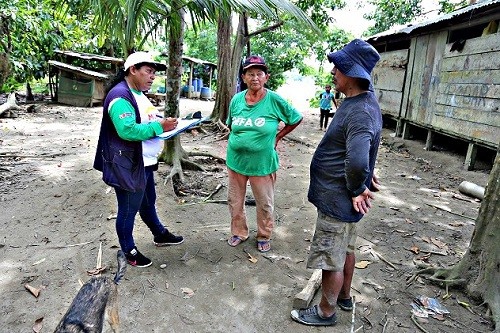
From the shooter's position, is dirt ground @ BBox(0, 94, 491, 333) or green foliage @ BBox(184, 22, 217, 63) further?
green foliage @ BBox(184, 22, 217, 63)

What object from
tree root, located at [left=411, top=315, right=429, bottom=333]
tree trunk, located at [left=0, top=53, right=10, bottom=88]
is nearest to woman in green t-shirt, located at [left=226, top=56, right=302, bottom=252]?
tree root, located at [left=411, top=315, right=429, bottom=333]

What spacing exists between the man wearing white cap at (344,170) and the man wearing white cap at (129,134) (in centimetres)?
125

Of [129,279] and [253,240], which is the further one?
[253,240]

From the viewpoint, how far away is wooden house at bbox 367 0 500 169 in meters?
7.09

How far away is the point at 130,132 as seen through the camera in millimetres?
2623

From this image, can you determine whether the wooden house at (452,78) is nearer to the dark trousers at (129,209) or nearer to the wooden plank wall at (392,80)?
the wooden plank wall at (392,80)

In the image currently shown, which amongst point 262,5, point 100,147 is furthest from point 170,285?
point 262,5

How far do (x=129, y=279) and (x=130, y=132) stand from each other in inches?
50.6

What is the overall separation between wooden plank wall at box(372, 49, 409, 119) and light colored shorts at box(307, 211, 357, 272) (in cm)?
974

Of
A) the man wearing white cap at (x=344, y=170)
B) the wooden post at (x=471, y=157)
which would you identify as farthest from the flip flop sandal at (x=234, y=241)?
the wooden post at (x=471, y=157)

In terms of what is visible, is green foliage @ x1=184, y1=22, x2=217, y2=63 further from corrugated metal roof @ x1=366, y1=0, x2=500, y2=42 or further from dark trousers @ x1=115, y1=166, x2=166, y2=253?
dark trousers @ x1=115, y1=166, x2=166, y2=253

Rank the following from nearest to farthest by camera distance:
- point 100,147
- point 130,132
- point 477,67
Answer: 1. point 130,132
2. point 100,147
3. point 477,67

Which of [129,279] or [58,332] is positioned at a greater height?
[58,332]

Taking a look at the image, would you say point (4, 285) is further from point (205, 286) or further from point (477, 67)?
point (477, 67)
